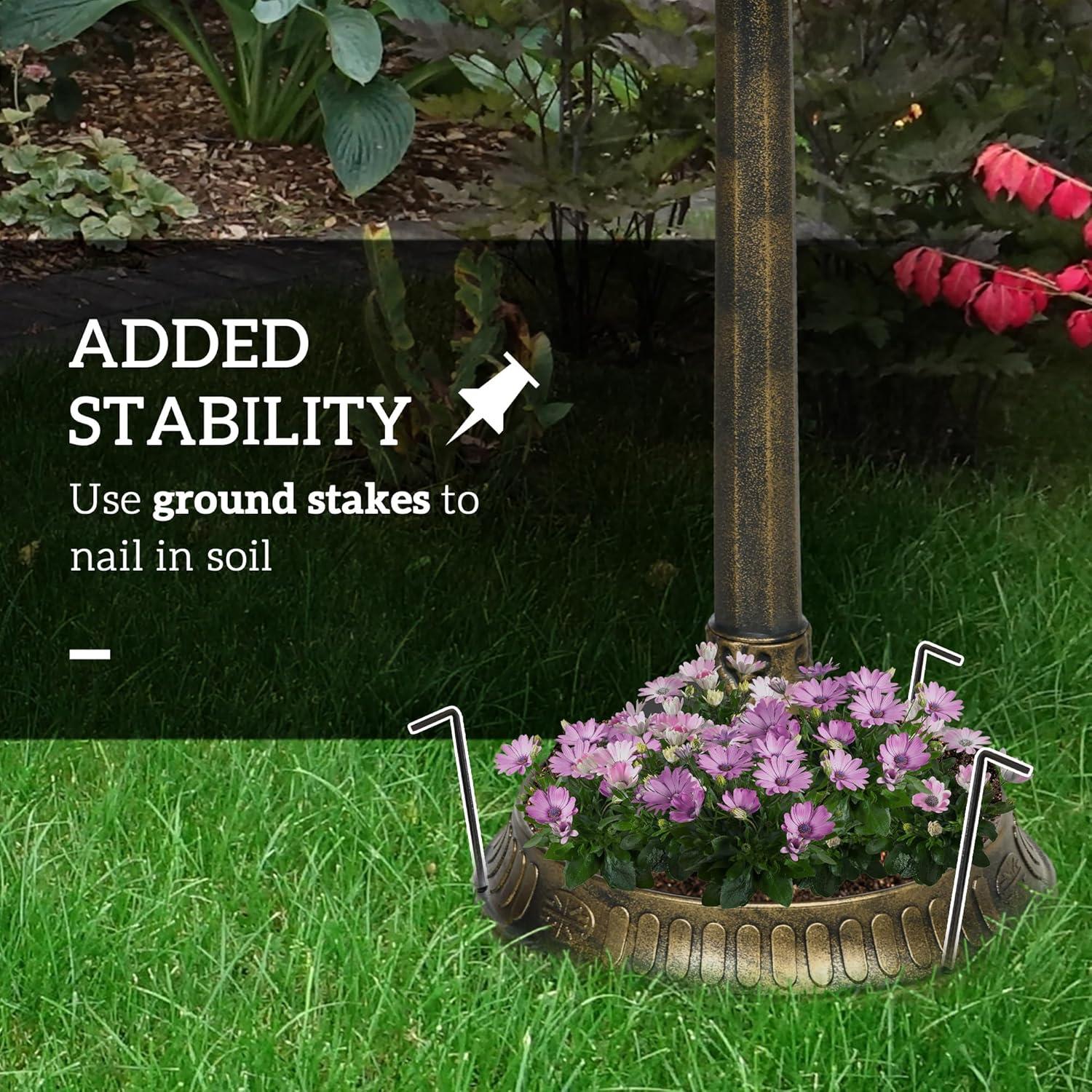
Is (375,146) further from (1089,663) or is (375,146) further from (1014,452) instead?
(1089,663)

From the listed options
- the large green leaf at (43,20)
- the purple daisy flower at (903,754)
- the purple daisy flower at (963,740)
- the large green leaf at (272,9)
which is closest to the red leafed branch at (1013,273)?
the purple daisy flower at (963,740)

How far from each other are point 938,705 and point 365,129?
285 centimetres

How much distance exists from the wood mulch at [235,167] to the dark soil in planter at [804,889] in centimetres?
348

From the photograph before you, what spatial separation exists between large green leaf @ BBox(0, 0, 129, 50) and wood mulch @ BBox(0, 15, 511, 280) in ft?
2.91

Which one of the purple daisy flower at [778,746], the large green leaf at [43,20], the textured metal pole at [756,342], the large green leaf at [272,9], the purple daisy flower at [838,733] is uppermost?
the large green leaf at [43,20]

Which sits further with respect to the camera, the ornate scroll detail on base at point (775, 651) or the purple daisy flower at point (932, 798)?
the ornate scroll detail on base at point (775, 651)

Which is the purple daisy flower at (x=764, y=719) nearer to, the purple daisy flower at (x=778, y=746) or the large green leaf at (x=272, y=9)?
the purple daisy flower at (x=778, y=746)

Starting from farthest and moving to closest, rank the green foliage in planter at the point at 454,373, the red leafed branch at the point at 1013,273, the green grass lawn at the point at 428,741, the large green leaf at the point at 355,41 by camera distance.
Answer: the large green leaf at the point at 355,41
the green foliage in planter at the point at 454,373
the red leafed branch at the point at 1013,273
the green grass lawn at the point at 428,741

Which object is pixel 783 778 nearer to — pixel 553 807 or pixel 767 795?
pixel 767 795

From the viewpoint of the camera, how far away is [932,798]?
2.54 metres

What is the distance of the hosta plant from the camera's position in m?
2.50

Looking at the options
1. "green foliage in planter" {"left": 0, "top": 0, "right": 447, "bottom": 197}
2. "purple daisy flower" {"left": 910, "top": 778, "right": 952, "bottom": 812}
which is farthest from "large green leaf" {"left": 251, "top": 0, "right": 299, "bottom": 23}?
"purple daisy flower" {"left": 910, "top": 778, "right": 952, "bottom": 812}

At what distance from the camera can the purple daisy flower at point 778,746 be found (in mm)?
2547

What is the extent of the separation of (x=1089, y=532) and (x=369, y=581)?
70.5 inches
